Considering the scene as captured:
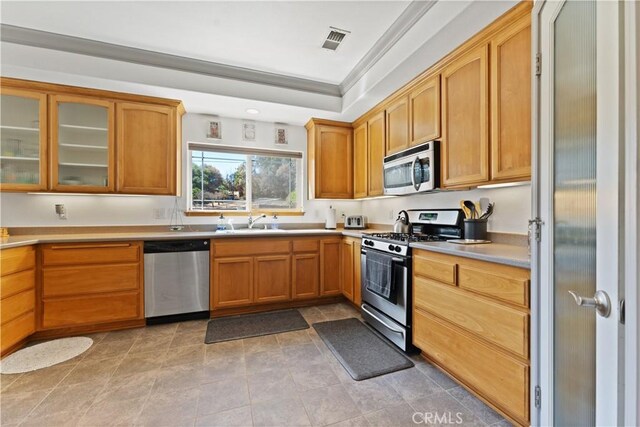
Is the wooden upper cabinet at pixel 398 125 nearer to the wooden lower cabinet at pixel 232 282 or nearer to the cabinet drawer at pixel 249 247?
the cabinet drawer at pixel 249 247

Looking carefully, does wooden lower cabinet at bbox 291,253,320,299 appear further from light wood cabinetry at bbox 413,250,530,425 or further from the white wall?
light wood cabinetry at bbox 413,250,530,425

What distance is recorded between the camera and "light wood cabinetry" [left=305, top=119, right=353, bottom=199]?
376 centimetres

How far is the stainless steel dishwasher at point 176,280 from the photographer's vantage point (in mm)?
2793

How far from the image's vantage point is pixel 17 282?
227 centimetres

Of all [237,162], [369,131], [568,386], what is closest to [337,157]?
[369,131]

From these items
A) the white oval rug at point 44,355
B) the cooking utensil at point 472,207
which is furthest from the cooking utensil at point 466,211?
the white oval rug at point 44,355

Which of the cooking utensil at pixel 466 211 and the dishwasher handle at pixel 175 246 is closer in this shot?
the cooking utensil at pixel 466 211

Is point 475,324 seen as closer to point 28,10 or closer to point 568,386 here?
point 568,386

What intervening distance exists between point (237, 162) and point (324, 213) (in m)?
1.44

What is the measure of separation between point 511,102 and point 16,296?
4.06m

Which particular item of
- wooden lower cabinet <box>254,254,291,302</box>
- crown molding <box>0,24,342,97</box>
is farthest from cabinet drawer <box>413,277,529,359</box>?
crown molding <box>0,24,342,97</box>

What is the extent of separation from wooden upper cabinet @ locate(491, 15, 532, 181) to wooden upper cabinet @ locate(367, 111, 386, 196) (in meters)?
1.37

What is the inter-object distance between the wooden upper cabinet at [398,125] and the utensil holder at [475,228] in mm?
1018

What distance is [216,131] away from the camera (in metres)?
3.61
